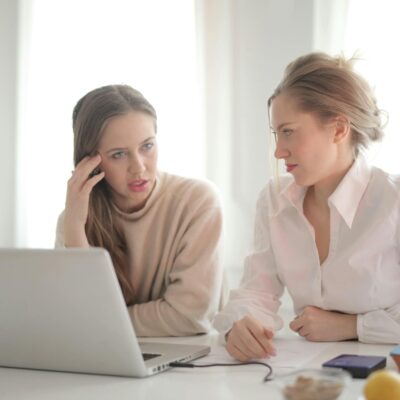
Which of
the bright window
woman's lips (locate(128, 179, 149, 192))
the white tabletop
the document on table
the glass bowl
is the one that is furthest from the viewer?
the bright window

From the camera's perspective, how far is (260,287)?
199 cm

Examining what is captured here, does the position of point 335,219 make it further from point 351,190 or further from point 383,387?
point 383,387

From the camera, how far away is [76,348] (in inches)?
58.4

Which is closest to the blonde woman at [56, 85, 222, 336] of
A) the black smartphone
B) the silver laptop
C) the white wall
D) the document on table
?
the document on table

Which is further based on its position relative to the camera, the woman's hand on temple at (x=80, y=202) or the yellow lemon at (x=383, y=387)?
the woman's hand on temple at (x=80, y=202)

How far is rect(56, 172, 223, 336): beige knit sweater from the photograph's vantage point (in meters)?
2.05

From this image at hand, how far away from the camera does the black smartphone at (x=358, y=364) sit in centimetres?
139

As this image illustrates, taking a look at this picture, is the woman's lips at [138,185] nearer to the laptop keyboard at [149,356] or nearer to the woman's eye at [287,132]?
the woman's eye at [287,132]

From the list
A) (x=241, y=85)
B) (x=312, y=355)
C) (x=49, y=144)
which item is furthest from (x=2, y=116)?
(x=312, y=355)

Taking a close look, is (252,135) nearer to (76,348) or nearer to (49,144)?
(49,144)

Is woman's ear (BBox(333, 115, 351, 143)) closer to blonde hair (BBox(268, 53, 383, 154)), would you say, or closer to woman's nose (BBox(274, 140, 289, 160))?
blonde hair (BBox(268, 53, 383, 154))

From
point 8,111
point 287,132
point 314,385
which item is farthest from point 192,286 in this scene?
point 8,111

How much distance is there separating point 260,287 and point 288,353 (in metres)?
0.34

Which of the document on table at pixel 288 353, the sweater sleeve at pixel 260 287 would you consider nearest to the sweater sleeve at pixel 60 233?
the sweater sleeve at pixel 260 287
